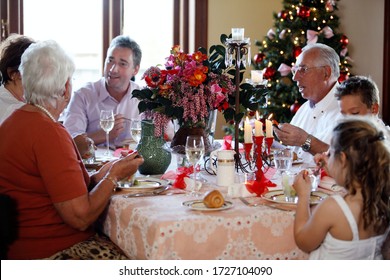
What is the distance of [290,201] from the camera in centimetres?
201

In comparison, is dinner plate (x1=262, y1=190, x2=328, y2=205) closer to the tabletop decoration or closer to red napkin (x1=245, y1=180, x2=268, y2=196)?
red napkin (x1=245, y1=180, x2=268, y2=196)

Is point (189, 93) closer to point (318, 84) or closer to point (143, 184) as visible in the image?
point (143, 184)

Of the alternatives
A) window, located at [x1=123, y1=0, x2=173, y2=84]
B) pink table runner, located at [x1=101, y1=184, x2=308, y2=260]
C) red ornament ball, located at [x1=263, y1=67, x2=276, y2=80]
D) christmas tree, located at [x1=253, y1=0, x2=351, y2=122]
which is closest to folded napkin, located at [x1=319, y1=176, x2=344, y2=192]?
pink table runner, located at [x1=101, y1=184, x2=308, y2=260]

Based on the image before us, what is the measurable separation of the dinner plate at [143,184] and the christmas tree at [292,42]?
3.24 metres

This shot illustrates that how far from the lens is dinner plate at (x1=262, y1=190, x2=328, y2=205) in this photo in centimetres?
200

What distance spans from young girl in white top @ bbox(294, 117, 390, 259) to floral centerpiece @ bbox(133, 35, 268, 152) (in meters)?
0.88

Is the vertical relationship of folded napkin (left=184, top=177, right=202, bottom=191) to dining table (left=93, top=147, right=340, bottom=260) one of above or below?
above

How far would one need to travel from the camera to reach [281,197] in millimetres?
2084

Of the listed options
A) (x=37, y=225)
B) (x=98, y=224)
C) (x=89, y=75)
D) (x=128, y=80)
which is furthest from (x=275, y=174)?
(x=89, y=75)

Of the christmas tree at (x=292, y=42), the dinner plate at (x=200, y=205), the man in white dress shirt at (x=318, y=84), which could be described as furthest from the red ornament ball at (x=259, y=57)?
the dinner plate at (x=200, y=205)

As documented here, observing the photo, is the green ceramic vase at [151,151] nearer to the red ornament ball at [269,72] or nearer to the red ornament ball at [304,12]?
the red ornament ball at [269,72]

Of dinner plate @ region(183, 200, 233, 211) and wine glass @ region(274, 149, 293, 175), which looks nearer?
dinner plate @ region(183, 200, 233, 211)

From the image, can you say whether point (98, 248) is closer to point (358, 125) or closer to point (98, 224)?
point (98, 224)

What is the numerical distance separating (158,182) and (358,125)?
86 centimetres
